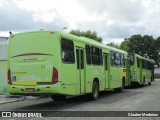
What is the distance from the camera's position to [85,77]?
17.8 meters

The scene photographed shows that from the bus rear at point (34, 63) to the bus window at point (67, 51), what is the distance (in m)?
0.49

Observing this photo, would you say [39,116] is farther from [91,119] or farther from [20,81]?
[20,81]

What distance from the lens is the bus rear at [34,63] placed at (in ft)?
48.7

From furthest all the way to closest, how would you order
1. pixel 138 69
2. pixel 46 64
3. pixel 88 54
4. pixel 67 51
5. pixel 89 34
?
1. pixel 89 34
2. pixel 138 69
3. pixel 88 54
4. pixel 67 51
5. pixel 46 64

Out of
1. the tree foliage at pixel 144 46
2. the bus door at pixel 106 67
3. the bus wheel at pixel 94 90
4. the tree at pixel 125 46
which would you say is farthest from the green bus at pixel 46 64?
the tree foliage at pixel 144 46

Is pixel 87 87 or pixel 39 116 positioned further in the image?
pixel 87 87

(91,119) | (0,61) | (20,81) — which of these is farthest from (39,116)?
(0,61)

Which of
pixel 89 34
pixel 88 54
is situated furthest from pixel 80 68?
pixel 89 34

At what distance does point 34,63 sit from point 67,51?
5.13 feet

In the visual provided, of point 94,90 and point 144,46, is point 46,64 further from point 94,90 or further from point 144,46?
point 144,46

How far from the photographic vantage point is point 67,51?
15.9m

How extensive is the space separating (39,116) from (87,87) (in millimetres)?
5522

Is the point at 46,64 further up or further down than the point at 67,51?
further down

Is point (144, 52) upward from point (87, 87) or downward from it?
upward
